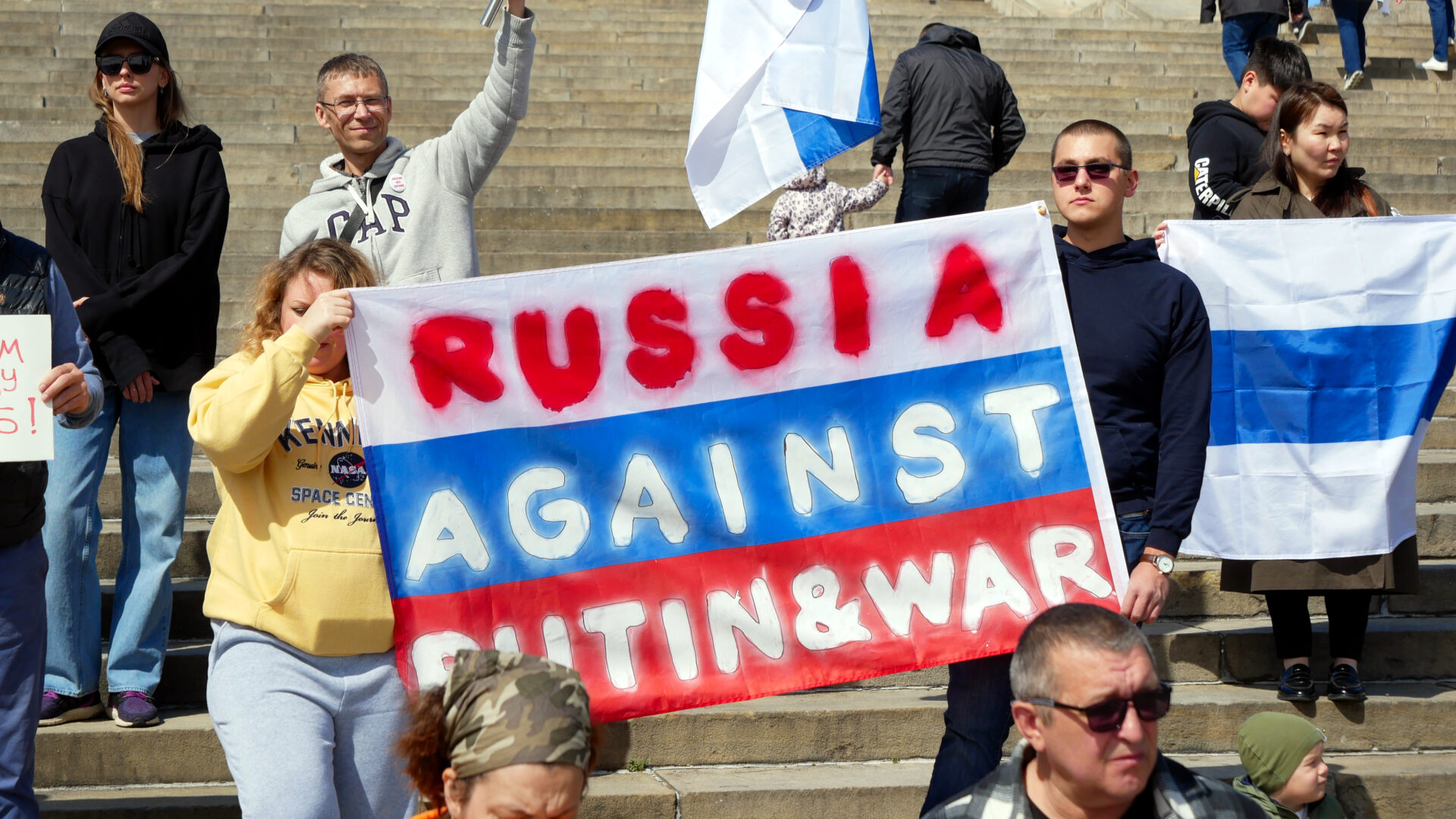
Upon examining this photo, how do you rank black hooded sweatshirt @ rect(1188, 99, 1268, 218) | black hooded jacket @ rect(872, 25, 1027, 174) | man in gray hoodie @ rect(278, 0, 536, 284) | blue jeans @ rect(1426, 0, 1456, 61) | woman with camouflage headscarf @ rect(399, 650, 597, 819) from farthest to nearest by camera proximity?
blue jeans @ rect(1426, 0, 1456, 61) → black hooded jacket @ rect(872, 25, 1027, 174) → black hooded sweatshirt @ rect(1188, 99, 1268, 218) → man in gray hoodie @ rect(278, 0, 536, 284) → woman with camouflage headscarf @ rect(399, 650, 597, 819)

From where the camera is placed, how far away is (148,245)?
4.25m

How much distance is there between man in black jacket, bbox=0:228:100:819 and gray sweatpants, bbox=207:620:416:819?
A: 1.52 ft

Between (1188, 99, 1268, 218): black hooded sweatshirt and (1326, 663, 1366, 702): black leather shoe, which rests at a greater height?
(1188, 99, 1268, 218): black hooded sweatshirt

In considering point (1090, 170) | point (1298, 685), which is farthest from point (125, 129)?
point (1298, 685)

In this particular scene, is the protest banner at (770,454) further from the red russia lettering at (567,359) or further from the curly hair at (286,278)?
the curly hair at (286,278)

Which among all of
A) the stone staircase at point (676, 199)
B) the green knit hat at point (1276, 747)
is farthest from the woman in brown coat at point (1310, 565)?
the green knit hat at point (1276, 747)

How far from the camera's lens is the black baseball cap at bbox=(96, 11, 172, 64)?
4094 mm

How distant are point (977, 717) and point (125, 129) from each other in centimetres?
298

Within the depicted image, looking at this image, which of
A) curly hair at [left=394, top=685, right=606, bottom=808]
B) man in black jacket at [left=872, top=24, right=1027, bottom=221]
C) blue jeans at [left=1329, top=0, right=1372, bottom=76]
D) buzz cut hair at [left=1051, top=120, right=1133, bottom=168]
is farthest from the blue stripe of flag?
blue jeans at [left=1329, top=0, right=1372, bottom=76]

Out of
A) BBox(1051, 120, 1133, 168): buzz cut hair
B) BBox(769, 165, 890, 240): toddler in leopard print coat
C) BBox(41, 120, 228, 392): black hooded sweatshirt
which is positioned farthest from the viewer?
BBox(769, 165, 890, 240): toddler in leopard print coat

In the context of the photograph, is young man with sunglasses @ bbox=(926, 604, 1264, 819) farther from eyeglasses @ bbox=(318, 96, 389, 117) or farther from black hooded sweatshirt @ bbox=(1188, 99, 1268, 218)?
black hooded sweatshirt @ bbox=(1188, 99, 1268, 218)

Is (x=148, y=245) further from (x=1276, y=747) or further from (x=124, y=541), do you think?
(x=1276, y=747)

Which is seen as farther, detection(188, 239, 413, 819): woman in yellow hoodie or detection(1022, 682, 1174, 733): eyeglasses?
detection(188, 239, 413, 819): woman in yellow hoodie

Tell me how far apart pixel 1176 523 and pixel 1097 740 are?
1.10 meters
